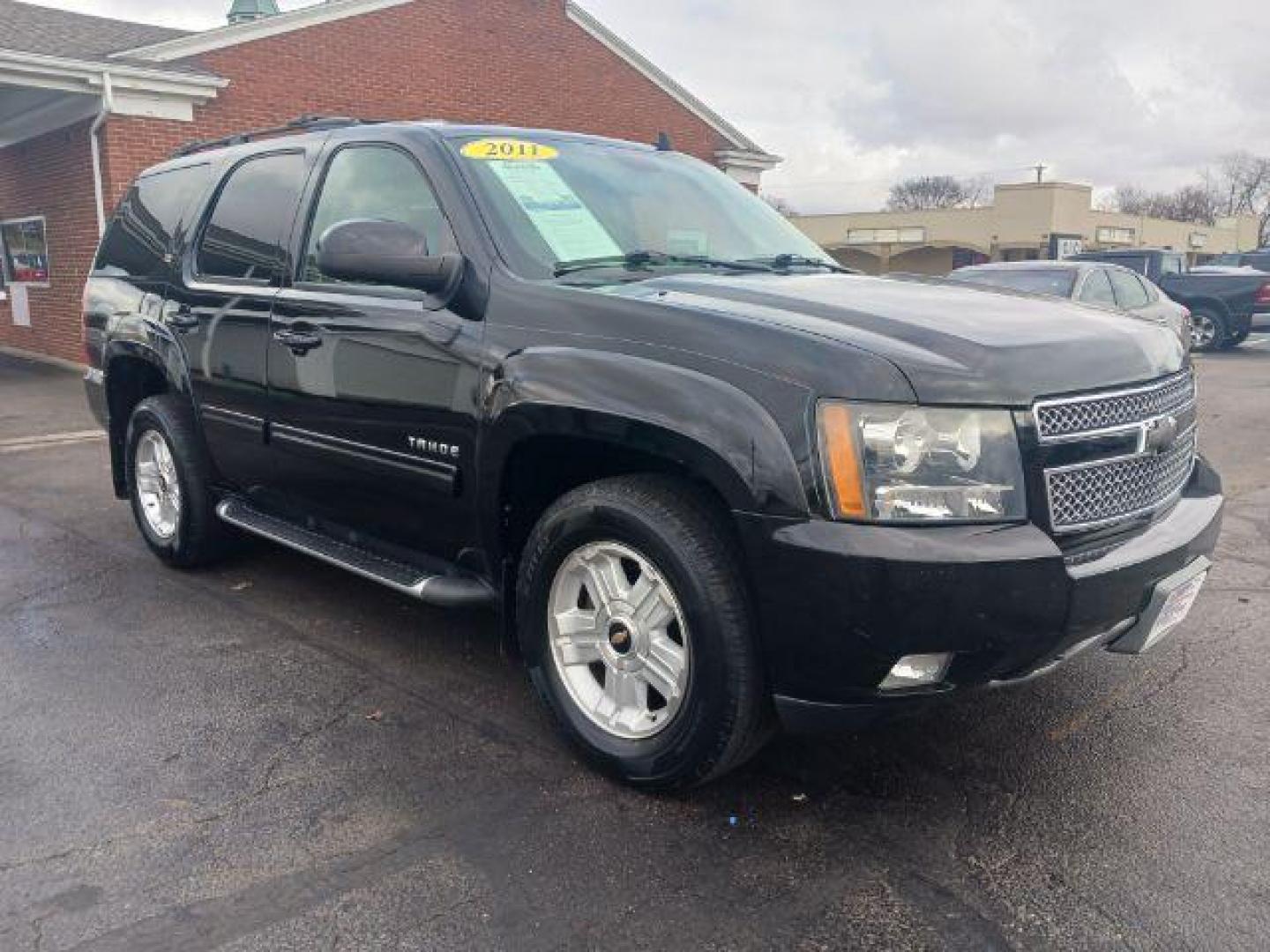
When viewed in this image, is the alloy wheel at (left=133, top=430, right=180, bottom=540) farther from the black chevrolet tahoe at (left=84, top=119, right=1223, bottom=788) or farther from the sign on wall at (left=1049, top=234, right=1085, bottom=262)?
the sign on wall at (left=1049, top=234, right=1085, bottom=262)

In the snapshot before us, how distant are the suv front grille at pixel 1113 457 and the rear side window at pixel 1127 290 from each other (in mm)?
A: 9500

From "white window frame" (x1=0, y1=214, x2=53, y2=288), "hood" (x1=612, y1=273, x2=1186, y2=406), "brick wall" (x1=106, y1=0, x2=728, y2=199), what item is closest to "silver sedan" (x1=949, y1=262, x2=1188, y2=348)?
"brick wall" (x1=106, y1=0, x2=728, y2=199)

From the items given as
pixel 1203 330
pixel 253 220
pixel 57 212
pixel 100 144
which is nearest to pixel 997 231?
pixel 1203 330

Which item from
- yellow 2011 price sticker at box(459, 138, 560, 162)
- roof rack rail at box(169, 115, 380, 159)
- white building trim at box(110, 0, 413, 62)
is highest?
white building trim at box(110, 0, 413, 62)

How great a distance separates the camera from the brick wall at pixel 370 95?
12953 mm

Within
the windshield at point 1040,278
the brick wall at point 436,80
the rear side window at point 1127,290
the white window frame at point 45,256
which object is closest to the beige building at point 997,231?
the brick wall at point 436,80

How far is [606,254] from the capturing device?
11.3ft

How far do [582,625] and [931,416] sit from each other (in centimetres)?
121

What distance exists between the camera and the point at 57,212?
1391 centimetres

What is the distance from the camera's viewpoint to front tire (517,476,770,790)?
2.67 m

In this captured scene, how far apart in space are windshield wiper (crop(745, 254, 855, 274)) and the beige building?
32.6 m

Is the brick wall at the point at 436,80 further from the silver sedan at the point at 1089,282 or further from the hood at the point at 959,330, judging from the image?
the hood at the point at 959,330

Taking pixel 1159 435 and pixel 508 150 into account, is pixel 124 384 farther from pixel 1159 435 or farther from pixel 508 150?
pixel 1159 435

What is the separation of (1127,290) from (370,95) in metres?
10.2
